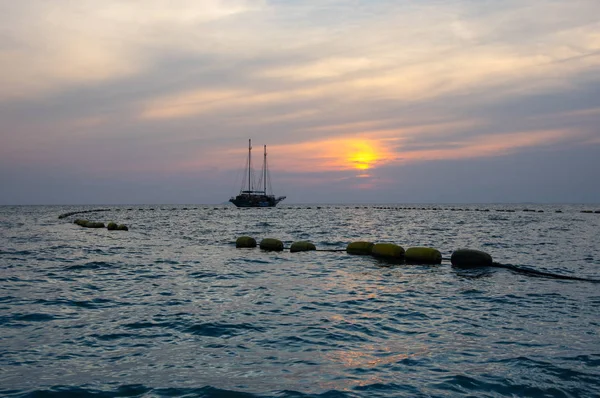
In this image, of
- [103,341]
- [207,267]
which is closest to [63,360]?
[103,341]

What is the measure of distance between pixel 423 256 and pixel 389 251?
2.03m

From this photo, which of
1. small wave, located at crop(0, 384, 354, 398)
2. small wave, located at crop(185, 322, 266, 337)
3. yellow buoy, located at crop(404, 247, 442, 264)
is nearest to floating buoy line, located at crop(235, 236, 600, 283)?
yellow buoy, located at crop(404, 247, 442, 264)

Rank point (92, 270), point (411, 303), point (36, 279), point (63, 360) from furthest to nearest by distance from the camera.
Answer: point (92, 270) → point (36, 279) → point (411, 303) → point (63, 360)

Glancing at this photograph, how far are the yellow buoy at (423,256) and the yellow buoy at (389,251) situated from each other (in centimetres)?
64

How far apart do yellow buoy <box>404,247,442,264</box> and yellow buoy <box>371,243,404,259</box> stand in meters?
0.64

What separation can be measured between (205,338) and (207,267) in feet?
38.7

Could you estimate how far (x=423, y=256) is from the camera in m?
22.2

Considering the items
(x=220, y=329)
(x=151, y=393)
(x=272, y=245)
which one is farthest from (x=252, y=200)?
(x=151, y=393)

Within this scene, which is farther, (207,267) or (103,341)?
(207,267)

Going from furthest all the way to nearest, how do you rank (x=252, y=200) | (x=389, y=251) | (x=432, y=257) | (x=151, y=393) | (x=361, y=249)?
(x=252, y=200)
(x=361, y=249)
(x=389, y=251)
(x=432, y=257)
(x=151, y=393)

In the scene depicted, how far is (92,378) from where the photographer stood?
7262 millimetres

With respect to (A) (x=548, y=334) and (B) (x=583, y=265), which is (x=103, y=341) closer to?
(A) (x=548, y=334)

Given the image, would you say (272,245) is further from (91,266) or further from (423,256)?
(91,266)

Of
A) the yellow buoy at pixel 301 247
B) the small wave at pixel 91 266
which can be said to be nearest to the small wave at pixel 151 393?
the small wave at pixel 91 266
